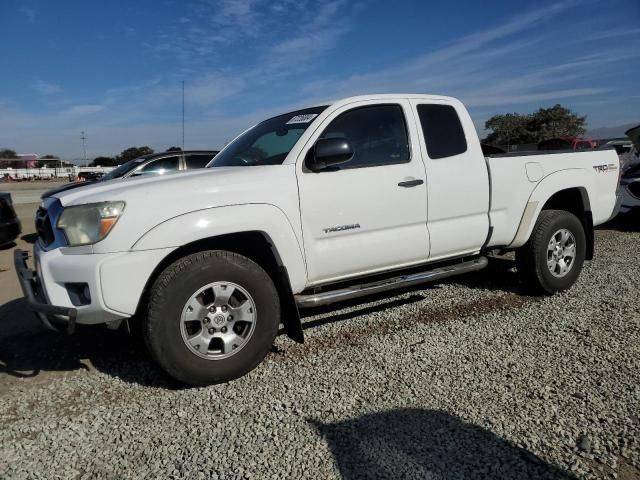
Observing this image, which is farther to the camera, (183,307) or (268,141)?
(268,141)

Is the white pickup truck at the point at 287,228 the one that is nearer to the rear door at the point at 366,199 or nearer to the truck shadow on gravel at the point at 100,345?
the rear door at the point at 366,199

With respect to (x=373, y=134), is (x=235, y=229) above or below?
below

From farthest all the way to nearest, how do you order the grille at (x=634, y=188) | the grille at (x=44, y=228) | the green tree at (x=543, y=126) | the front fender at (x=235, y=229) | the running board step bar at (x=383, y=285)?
the green tree at (x=543, y=126) < the grille at (x=634, y=188) < the running board step bar at (x=383, y=285) < the grille at (x=44, y=228) < the front fender at (x=235, y=229)

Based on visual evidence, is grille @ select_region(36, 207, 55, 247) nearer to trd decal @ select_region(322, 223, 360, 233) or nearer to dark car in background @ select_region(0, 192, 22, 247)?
trd decal @ select_region(322, 223, 360, 233)

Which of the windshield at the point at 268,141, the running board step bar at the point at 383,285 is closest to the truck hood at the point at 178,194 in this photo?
the windshield at the point at 268,141

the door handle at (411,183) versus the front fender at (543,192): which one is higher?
the door handle at (411,183)

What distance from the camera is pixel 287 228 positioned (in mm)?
3277

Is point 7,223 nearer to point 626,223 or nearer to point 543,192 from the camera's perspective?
point 543,192

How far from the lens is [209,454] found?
241 cm

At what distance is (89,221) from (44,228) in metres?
0.62

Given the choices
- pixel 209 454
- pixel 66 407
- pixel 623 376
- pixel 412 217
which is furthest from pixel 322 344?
pixel 623 376

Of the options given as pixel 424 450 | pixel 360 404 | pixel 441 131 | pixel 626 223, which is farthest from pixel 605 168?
pixel 626 223

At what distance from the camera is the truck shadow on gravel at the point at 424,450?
2209mm

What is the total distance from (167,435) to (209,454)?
0.33m
